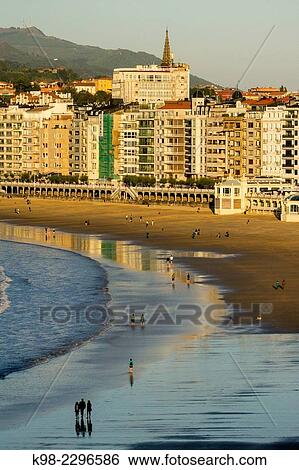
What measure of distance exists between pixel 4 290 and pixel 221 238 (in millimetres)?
23983

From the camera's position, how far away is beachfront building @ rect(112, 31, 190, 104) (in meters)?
168

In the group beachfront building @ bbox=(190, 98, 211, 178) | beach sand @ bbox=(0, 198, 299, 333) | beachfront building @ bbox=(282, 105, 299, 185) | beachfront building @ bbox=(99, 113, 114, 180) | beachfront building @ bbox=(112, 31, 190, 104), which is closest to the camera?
beach sand @ bbox=(0, 198, 299, 333)

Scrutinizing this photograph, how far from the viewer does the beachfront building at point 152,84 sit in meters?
168

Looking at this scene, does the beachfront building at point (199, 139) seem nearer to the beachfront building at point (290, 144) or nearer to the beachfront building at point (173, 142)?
the beachfront building at point (173, 142)

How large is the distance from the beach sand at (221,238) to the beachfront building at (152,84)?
5400 centimetres

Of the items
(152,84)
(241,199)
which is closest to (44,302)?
(241,199)

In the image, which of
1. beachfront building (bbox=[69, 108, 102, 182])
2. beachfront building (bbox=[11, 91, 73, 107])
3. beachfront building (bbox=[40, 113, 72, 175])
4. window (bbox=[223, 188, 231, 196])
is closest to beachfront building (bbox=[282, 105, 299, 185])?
window (bbox=[223, 188, 231, 196])

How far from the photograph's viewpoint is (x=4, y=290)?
53.9 m

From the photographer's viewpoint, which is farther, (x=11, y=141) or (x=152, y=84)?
(x=152, y=84)

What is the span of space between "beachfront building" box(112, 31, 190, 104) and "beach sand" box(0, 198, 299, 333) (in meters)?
54.0

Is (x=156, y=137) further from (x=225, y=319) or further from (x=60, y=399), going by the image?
(x=60, y=399)

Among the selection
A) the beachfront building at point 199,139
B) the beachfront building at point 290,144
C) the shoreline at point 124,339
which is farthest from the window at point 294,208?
the shoreline at point 124,339

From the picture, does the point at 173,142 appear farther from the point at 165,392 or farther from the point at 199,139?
the point at 165,392

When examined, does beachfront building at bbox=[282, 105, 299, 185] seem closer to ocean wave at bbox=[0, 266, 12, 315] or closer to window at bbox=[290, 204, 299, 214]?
window at bbox=[290, 204, 299, 214]
